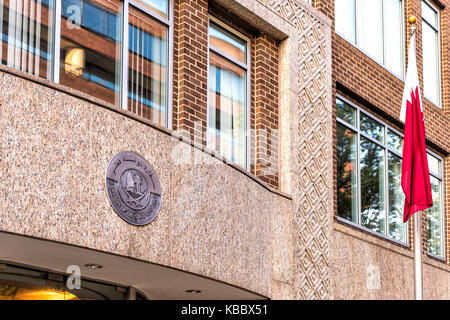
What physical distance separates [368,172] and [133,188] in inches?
308

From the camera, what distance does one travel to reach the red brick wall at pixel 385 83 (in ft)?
54.4

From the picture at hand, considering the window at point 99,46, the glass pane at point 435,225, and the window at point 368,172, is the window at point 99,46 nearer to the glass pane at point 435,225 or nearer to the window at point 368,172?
the window at point 368,172

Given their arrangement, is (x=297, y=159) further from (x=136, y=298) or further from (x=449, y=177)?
(x=449, y=177)

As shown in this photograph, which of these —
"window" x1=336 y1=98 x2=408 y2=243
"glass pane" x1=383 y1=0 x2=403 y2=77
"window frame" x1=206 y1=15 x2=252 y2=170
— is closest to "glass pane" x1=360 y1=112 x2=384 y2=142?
"window" x1=336 y1=98 x2=408 y2=243

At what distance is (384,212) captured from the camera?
1778 centimetres

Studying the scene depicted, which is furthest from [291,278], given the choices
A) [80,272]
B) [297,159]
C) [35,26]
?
[35,26]

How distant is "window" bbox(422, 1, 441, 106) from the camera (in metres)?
20.5

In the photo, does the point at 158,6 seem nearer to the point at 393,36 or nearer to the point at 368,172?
the point at 368,172

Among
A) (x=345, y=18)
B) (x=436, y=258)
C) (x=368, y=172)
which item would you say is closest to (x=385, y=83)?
(x=345, y=18)

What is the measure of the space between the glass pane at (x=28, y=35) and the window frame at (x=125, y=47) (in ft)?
0.21

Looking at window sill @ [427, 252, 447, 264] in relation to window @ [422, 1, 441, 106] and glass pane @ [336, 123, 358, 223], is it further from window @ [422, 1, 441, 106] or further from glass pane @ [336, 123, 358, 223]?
window @ [422, 1, 441, 106]

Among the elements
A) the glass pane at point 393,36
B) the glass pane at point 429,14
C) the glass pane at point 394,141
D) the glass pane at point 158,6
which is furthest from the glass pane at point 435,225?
the glass pane at point 158,6

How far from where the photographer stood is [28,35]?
34.7 feet

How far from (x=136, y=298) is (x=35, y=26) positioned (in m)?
4.31
